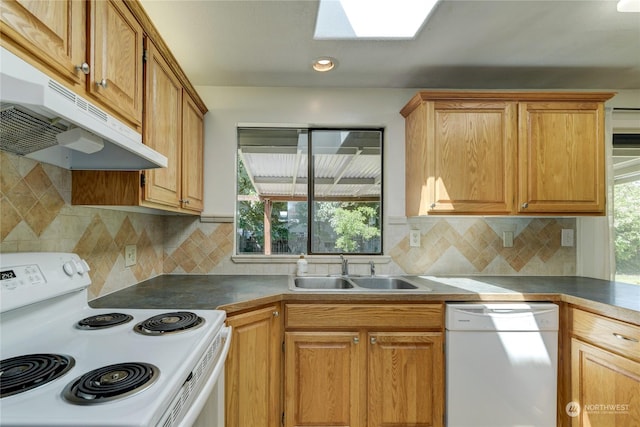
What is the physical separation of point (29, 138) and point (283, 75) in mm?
1515

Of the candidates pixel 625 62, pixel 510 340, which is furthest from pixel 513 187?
pixel 625 62

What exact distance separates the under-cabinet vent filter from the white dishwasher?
1863 mm

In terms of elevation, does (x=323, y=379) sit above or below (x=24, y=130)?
below

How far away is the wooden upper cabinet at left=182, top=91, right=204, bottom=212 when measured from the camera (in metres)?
1.80

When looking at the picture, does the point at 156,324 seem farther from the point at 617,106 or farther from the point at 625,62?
the point at 617,106

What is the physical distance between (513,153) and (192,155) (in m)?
2.09

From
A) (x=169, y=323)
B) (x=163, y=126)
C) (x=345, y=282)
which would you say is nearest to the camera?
(x=169, y=323)

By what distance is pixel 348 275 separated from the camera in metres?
2.17

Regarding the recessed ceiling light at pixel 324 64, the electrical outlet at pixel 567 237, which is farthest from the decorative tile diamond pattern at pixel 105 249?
the electrical outlet at pixel 567 237

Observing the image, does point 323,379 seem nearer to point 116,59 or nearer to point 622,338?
point 622,338

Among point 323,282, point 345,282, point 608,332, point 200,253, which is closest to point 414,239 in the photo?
point 345,282

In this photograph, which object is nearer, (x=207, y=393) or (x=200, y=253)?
(x=207, y=393)

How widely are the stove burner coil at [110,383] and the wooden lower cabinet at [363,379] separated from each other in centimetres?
96

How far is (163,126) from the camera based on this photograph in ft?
4.93
